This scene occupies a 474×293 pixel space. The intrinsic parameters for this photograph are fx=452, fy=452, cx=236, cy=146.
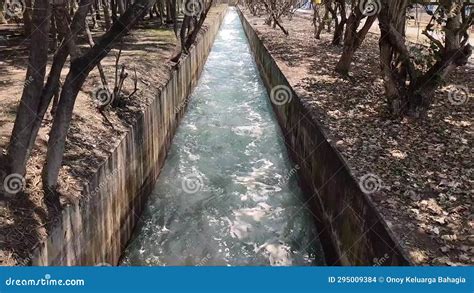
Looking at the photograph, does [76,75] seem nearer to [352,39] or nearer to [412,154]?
[412,154]

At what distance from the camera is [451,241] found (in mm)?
6387

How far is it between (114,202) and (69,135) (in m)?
1.63

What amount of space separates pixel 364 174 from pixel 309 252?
2.11 metres

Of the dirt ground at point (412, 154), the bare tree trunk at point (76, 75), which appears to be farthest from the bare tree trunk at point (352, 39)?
the bare tree trunk at point (76, 75)

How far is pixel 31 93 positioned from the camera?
6406 mm

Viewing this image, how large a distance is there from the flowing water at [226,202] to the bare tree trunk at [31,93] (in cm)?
324

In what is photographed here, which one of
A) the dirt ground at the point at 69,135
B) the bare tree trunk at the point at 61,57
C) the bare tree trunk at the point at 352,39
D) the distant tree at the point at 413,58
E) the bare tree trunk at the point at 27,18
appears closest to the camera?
the dirt ground at the point at 69,135

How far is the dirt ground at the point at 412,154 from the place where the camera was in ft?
21.4

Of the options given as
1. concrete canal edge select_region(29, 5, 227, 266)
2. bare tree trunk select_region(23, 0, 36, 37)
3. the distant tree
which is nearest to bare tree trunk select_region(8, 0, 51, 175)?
concrete canal edge select_region(29, 5, 227, 266)

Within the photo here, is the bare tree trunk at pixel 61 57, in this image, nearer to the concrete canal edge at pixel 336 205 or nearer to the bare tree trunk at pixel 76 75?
the bare tree trunk at pixel 76 75

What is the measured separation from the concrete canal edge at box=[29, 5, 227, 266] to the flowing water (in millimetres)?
482

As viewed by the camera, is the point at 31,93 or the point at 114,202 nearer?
the point at 31,93

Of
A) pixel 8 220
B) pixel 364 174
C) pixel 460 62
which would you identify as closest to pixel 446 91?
pixel 460 62

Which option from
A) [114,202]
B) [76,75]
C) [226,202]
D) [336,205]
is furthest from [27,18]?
[336,205]
